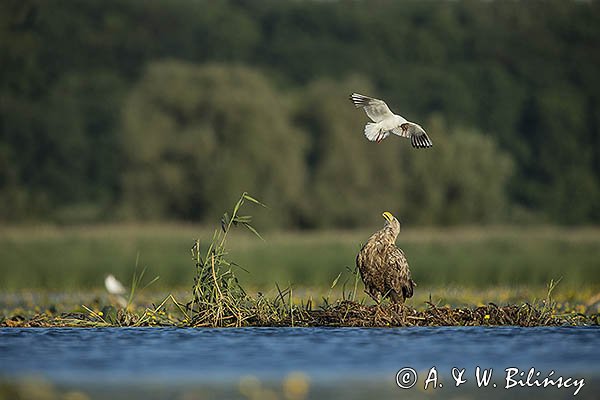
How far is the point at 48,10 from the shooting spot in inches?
2800

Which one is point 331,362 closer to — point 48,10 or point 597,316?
point 597,316

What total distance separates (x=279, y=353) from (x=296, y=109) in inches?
1760

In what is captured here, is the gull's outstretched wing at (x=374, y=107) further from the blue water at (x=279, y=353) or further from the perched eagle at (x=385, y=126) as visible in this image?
the blue water at (x=279, y=353)

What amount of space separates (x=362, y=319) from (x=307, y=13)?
74608mm

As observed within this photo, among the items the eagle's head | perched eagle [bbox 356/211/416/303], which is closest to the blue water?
perched eagle [bbox 356/211/416/303]

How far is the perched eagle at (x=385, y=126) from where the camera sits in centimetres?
1123

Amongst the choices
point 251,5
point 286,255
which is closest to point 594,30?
point 251,5

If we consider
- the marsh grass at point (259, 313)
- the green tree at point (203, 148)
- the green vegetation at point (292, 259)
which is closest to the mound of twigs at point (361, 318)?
the marsh grass at point (259, 313)

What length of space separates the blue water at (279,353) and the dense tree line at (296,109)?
3593 cm

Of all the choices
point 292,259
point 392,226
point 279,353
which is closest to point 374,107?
point 392,226

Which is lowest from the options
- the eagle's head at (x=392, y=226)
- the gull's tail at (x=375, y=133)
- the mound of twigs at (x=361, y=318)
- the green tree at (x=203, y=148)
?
the mound of twigs at (x=361, y=318)

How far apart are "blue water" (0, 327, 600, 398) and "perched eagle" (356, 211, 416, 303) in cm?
46

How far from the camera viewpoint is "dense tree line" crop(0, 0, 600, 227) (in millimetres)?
48781

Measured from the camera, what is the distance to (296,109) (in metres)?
54.3
